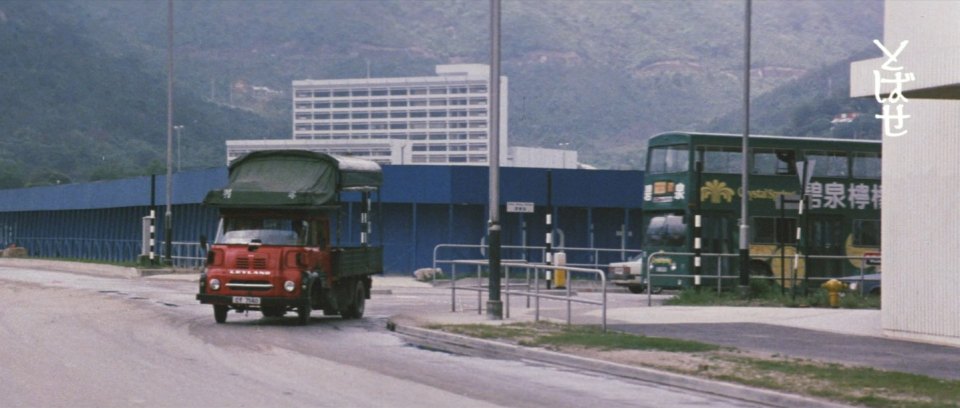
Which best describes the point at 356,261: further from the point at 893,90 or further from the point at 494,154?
the point at 893,90

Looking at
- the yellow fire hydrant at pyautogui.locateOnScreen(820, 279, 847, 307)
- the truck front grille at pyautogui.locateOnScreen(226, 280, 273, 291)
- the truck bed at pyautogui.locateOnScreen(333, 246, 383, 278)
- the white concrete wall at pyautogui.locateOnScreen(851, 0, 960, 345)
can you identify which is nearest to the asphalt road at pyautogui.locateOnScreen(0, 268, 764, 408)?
the truck front grille at pyautogui.locateOnScreen(226, 280, 273, 291)

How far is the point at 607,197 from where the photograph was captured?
5538 centimetres

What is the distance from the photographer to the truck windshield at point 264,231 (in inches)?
1016

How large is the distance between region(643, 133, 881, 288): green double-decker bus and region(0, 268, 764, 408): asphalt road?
50.0 feet

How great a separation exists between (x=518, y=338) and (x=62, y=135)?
17215cm

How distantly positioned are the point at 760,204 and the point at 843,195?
110 inches

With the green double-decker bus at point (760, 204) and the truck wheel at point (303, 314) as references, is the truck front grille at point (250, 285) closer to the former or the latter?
the truck wheel at point (303, 314)

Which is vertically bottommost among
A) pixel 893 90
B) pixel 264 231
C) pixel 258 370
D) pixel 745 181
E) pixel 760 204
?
pixel 258 370

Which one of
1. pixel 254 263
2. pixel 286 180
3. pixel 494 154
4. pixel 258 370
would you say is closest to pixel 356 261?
pixel 286 180

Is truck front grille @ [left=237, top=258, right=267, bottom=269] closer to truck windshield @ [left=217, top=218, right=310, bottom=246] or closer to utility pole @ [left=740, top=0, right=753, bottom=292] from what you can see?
truck windshield @ [left=217, top=218, right=310, bottom=246]

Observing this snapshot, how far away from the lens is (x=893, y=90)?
67.1ft

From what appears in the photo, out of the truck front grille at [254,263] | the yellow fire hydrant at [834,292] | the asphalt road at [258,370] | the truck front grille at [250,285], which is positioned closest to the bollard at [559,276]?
the yellow fire hydrant at [834,292]

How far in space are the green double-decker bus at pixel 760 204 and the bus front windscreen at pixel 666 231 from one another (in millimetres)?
27

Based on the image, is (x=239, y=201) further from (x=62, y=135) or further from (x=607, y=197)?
(x=62, y=135)
